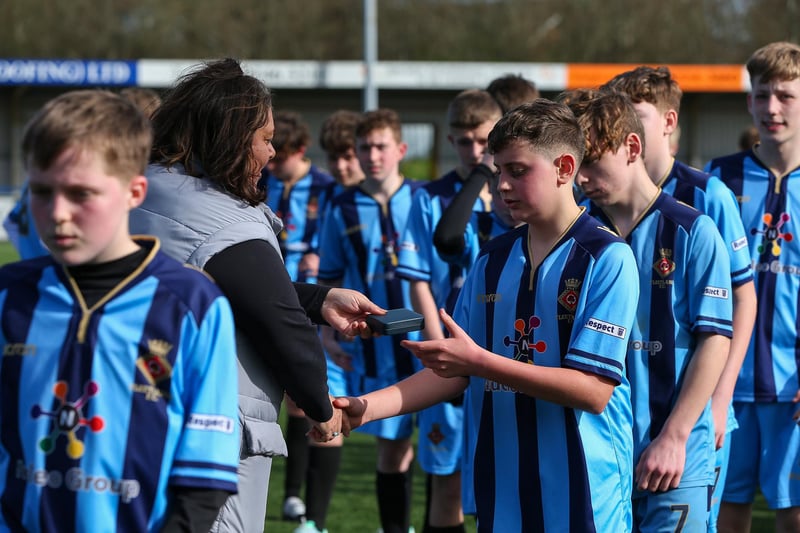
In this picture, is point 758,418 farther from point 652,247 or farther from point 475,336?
point 475,336

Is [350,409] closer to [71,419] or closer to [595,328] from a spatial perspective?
[595,328]

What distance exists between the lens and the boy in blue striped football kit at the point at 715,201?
3.56 metres

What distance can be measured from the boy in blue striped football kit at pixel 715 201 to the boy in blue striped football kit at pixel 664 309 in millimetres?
290

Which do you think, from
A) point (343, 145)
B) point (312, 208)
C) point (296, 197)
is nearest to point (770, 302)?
point (343, 145)

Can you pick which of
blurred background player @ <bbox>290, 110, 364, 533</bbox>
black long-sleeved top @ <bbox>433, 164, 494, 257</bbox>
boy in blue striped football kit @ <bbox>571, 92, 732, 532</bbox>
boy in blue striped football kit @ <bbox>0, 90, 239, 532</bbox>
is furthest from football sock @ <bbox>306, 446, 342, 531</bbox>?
boy in blue striped football kit @ <bbox>0, 90, 239, 532</bbox>

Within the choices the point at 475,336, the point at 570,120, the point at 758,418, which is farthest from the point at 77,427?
the point at 758,418

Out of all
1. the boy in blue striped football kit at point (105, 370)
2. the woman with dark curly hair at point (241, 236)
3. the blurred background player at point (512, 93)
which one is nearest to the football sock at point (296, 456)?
the blurred background player at point (512, 93)

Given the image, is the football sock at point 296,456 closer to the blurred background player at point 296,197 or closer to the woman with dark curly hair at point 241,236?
the blurred background player at point 296,197

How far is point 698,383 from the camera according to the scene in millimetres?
3188

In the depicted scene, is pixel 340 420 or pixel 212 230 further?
pixel 340 420

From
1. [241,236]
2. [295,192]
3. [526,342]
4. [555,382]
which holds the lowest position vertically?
[555,382]

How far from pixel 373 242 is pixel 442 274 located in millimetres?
719

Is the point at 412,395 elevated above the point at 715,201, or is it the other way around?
the point at 715,201

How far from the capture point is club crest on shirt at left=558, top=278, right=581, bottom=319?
Result: 2.79 m
